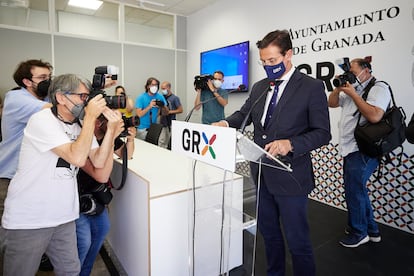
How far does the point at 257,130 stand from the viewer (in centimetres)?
147

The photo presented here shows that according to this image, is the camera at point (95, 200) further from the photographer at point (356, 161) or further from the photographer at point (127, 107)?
the photographer at point (356, 161)

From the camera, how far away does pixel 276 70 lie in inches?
53.3

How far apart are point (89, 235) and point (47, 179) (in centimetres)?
51

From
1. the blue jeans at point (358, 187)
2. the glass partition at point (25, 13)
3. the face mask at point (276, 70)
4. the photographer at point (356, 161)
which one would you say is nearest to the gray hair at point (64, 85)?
the face mask at point (276, 70)

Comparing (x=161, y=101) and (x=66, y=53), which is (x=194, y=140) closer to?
(x=161, y=101)

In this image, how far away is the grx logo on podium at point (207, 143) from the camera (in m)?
0.95

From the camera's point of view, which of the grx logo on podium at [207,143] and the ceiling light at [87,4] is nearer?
the grx logo on podium at [207,143]

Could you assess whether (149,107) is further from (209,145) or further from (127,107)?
(209,145)

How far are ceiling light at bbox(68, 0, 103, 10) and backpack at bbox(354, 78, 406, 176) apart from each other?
15.0ft

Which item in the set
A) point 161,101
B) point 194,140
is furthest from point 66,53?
point 194,140

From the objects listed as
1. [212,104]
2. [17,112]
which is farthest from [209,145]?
[212,104]

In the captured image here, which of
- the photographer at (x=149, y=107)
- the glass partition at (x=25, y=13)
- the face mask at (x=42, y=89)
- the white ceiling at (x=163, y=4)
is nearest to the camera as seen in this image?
the face mask at (x=42, y=89)

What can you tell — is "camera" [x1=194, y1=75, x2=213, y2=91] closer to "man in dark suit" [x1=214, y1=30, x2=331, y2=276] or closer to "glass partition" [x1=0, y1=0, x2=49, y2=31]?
"man in dark suit" [x1=214, y1=30, x2=331, y2=276]

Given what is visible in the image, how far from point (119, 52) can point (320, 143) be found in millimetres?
4452
